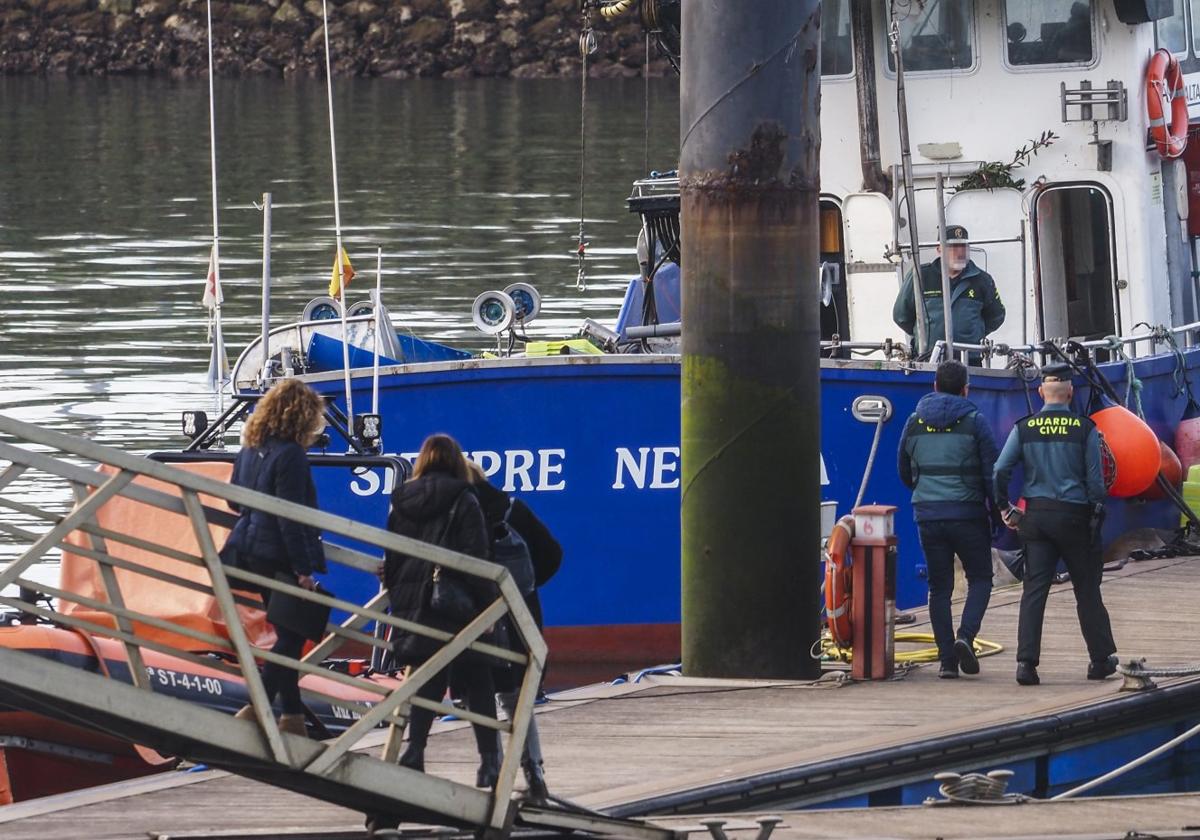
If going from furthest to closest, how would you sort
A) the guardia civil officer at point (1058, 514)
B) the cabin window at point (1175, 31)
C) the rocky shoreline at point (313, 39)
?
the rocky shoreline at point (313, 39), the cabin window at point (1175, 31), the guardia civil officer at point (1058, 514)

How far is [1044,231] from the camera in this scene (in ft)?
53.4

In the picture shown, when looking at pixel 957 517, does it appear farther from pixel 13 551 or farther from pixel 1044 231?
pixel 13 551

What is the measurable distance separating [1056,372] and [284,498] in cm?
539

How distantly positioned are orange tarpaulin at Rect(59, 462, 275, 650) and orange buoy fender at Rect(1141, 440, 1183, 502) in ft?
20.3

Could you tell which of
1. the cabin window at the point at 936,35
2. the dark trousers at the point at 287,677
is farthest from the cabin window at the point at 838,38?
the dark trousers at the point at 287,677

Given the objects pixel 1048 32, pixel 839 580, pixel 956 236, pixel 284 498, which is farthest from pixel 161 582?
pixel 1048 32

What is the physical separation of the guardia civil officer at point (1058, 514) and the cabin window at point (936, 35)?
5.06m

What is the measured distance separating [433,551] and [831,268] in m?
8.54

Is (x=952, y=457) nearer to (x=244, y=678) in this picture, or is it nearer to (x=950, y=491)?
(x=950, y=491)

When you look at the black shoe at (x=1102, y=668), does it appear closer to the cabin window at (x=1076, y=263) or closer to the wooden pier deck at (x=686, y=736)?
the wooden pier deck at (x=686, y=736)

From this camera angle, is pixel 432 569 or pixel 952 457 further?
pixel 952 457

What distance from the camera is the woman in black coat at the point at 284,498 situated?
927 cm

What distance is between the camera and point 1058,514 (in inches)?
449

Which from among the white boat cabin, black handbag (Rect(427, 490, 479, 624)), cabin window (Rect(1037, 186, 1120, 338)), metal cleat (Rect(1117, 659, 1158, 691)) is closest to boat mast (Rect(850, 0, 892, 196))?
the white boat cabin
